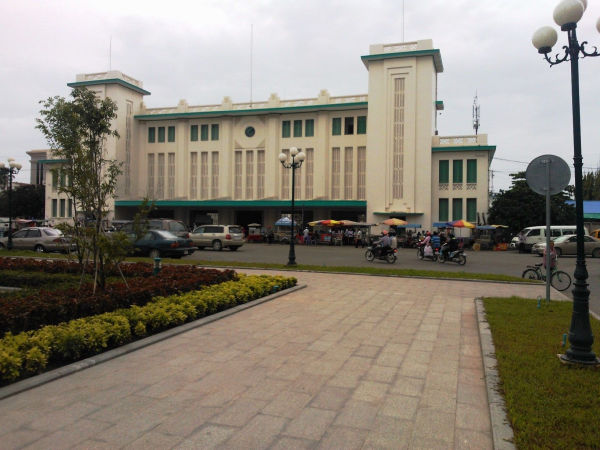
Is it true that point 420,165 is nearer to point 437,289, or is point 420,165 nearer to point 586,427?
point 437,289

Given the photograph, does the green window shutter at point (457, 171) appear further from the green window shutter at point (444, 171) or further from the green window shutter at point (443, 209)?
the green window shutter at point (443, 209)

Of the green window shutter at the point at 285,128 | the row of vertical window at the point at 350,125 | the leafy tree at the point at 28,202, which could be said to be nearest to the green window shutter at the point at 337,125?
the row of vertical window at the point at 350,125

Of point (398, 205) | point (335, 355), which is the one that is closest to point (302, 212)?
point (398, 205)

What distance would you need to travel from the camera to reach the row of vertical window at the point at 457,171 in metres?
38.0

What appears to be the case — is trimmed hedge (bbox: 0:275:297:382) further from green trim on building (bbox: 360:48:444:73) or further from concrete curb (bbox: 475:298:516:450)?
green trim on building (bbox: 360:48:444:73)

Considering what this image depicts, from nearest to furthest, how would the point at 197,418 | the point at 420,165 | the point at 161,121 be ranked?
1. the point at 197,418
2. the point at 420,165
3. the point at 161,121

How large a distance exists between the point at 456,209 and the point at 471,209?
1212 millimetres

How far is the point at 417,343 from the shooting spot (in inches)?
241

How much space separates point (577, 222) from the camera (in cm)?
520

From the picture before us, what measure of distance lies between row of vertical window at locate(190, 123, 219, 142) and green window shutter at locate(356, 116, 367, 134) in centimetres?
1413

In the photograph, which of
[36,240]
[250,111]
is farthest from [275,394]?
[250,111]

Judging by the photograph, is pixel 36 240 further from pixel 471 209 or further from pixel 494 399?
pixel 471 209

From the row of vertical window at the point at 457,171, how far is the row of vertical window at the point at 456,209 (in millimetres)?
1698

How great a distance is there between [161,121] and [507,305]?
43.7 m
